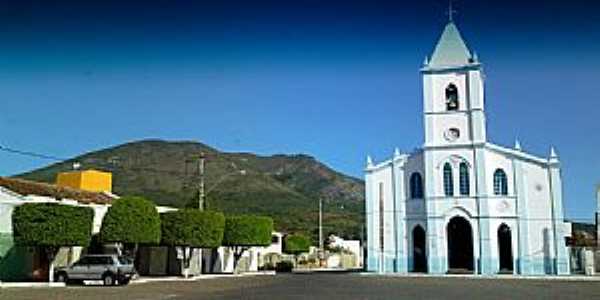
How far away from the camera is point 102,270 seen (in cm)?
3459

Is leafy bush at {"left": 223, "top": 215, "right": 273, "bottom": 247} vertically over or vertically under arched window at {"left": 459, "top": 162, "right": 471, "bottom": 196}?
under

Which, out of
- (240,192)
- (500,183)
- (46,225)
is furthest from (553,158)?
(240,192)

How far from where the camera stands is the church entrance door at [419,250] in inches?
2093

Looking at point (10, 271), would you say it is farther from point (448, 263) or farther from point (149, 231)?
point (448, 263)

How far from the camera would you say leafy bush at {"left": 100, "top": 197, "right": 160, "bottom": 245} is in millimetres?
37844

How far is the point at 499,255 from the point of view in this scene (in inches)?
2028

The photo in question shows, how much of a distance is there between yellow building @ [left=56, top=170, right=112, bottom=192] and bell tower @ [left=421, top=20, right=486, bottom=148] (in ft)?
83.7

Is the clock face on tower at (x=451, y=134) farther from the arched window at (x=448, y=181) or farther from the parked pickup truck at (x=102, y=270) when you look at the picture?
the parked pickup truck at (x=102, y=270)

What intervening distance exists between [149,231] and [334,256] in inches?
1835

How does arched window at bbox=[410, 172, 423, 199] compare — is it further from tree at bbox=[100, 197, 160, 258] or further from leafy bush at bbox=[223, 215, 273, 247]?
tree at bbox=[100, 197, 160, 258]

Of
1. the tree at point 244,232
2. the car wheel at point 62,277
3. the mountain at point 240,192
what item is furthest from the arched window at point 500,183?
the mountain at point 240,192

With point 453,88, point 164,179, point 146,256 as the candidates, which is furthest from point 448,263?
point 164,179

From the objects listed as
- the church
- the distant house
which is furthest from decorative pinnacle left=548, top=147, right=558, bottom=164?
the distant house

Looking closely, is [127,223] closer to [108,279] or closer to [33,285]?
[108,279]
